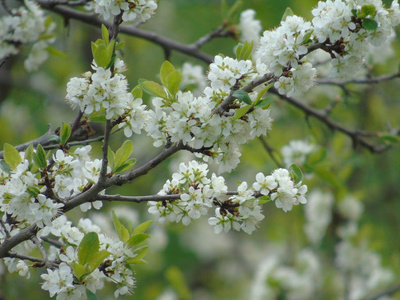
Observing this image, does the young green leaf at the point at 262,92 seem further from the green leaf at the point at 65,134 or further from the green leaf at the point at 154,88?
the green leaf at the point at 65,134

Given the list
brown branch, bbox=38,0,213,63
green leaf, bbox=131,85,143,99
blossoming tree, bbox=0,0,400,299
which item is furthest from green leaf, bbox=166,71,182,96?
brown branch, bbox=38,0,213,63

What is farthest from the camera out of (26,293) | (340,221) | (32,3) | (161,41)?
(340,221)

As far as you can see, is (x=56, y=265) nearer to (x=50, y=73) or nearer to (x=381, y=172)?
(x=381, y=172)

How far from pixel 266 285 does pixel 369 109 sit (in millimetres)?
2580

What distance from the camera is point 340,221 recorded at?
5.76m

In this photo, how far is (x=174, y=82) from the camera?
1870 mm

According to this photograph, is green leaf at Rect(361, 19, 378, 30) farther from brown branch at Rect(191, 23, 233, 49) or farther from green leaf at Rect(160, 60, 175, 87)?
brown branch at Rect(191, 23, 233, 49)

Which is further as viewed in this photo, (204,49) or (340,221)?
(204,49)

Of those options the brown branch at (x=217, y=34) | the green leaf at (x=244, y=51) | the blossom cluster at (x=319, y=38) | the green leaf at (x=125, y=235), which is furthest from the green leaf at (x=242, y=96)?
the brown branch at (x=217, y=34)

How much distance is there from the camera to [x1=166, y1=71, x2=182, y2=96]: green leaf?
1.86m

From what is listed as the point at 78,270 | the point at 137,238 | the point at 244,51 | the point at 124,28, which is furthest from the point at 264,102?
the point at 124,28

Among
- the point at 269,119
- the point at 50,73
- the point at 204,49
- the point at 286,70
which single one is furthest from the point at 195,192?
the point at 50,73

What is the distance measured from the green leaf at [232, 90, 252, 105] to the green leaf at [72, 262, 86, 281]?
83cm

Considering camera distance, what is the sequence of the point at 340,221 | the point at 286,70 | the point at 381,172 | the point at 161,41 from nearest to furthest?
the point at 286,70 → the point at 161,41 → the point at 340,221 → the point at 381,172
